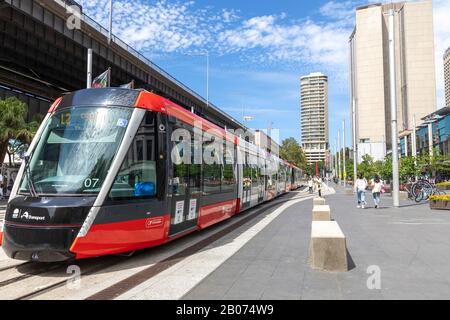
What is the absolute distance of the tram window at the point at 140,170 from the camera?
729 cm

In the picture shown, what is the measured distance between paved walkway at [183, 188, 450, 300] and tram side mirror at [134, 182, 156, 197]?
6.18 feet

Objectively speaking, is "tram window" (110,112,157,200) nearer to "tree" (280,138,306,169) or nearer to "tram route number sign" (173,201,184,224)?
"tram route number sign" (173,201,184,224)

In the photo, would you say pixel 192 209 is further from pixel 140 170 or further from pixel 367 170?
pixel 367 170

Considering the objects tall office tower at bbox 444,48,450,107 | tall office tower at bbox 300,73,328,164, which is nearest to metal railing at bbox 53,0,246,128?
tall office tower at bbox 444,48,450,107

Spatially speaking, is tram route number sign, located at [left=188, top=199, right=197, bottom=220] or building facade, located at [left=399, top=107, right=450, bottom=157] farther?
building facade, located at [left=399, top=107, right=450, bottom=157]

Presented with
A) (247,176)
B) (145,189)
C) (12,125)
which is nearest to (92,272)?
(145,189)

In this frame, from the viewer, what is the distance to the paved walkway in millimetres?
5648

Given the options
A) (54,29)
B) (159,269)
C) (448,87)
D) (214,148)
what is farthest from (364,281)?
(448,87)

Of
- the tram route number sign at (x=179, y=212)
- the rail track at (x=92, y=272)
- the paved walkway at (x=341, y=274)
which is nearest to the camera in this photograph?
the paved walkway at (x=341, y=274)

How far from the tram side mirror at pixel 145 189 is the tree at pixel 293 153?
9627cm

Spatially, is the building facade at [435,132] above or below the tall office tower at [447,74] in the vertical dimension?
below

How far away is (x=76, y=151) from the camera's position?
7.23 m

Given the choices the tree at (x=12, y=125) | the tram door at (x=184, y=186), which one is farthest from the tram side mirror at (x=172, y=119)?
the tree at (x=12, y=125)

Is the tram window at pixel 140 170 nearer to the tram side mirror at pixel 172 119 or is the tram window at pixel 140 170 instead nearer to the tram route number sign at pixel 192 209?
the tram side mirror at pixel 172 119
